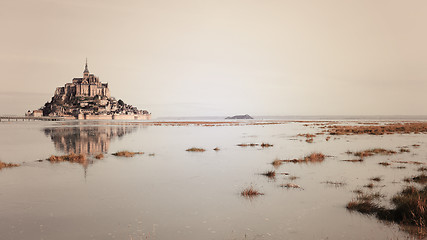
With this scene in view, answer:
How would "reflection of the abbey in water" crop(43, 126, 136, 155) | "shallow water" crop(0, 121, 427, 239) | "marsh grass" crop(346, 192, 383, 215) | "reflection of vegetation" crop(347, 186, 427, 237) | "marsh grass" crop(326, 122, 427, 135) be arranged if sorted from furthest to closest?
"marsh grass" crop(326, 122, 427, 135) → "reflection of the abbey in water" crop(43, 126, 136, 155) → "marsh grass" crop(346, 192, 383, 215) → "reflection of vegetation" crop(347, 186, 427, 237) → "shallow water" crop(0, 121, 427, 239)

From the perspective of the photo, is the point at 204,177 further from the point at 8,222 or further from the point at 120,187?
the point at 8,222

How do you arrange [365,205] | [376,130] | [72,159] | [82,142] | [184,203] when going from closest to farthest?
[365,205] < [184,203] < [72,159] < [82,142] < [376,130]

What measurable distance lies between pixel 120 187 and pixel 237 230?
8.29 metres

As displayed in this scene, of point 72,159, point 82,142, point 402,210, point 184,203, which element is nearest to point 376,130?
point 82,142

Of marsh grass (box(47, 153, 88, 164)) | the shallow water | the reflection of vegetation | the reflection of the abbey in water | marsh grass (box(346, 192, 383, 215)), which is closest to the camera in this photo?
the shallow water

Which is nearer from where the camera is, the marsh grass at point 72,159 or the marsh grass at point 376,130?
the marsh grass at point 72,159

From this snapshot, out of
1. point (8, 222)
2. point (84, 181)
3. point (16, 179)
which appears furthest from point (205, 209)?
point (16, 179)

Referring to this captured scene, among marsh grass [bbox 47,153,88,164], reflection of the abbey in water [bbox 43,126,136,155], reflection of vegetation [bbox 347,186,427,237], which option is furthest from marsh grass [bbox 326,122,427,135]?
reflection of vegetation [bbox 347,186,427,237]

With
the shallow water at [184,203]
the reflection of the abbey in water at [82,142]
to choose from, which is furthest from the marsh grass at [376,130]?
the reflection of the abbey in water at [82,142]

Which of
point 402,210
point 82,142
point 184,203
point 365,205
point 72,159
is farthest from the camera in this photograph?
point 82,142

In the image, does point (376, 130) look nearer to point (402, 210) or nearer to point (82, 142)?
point (82, 142)

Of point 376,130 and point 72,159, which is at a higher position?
point 376,130

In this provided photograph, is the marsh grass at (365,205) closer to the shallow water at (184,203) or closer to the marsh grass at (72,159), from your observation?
the shallow water at (184,203)

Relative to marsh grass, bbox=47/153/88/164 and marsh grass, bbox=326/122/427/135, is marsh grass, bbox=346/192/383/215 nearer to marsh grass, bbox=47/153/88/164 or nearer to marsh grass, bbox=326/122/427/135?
marsh grass, bbox=47/153/88/164
